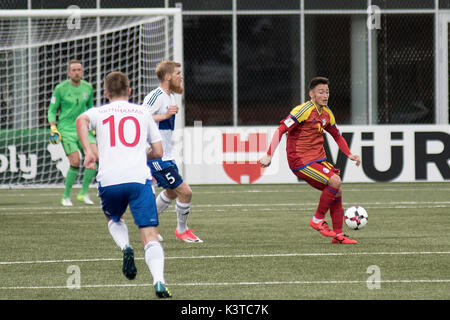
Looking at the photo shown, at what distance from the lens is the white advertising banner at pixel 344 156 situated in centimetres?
2003

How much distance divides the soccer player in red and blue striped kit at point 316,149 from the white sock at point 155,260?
12.0 ft

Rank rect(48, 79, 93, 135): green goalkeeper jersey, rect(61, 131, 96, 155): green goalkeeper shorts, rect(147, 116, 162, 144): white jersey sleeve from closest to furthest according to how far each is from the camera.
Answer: rect(147, 116, 162, 144): white jersey sleeve → rect(61, 131, 96, 155): green goalkeeper shorts → rect(48, 79, 93, 135): green goalkeeper jersey

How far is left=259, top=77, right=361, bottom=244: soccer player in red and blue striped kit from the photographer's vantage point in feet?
34.2

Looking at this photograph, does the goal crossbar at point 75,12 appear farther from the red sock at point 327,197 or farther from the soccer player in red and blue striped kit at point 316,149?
the red sock at point 327,197

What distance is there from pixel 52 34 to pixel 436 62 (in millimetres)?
8791

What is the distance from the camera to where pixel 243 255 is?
924 centimetres

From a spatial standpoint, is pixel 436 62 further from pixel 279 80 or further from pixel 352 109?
pixel 279 80

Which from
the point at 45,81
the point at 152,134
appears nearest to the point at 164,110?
the point at 152,134

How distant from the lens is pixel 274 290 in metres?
7.12

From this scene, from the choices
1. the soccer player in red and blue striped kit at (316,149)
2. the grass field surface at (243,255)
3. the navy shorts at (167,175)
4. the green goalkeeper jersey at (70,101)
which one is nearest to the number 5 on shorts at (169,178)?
the navy shorts at (167,175)

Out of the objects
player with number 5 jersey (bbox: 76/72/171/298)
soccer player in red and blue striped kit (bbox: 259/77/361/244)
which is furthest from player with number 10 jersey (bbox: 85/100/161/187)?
soccer player in red and blue striped kit (bbox: 259/77/361/244)

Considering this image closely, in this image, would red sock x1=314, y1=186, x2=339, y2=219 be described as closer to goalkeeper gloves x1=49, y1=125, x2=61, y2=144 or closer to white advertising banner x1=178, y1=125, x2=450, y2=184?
goalkeeper gloves x1=49, y1=125, x2=61, y2=144

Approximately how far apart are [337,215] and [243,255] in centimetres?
150

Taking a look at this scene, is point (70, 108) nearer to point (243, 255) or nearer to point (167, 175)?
point (167, 175)
